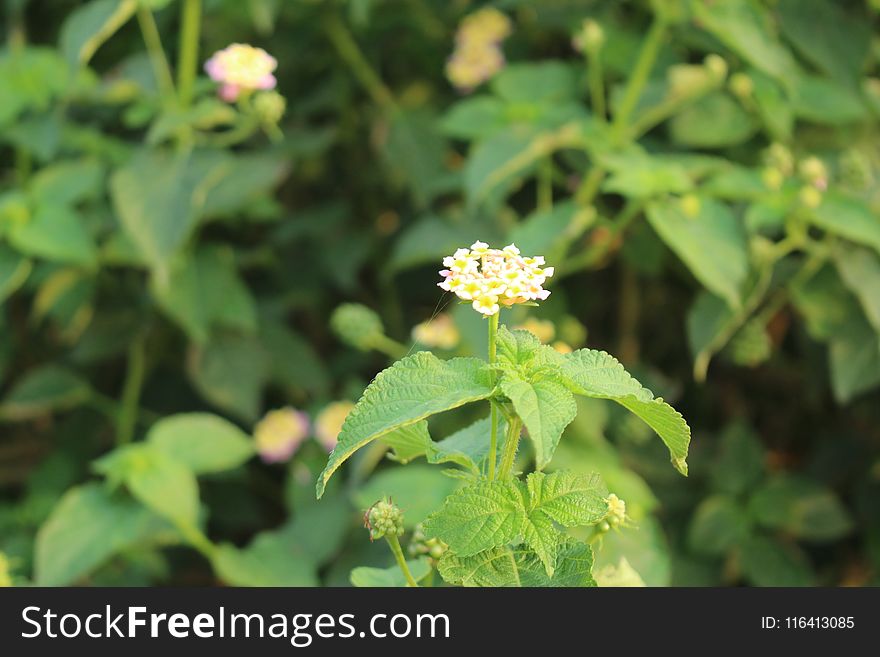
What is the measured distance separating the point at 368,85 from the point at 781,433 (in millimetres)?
963

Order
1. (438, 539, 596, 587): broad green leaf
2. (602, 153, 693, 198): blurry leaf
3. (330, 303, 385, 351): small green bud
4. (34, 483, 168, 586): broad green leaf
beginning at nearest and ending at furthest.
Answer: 1. (438, 539, 596, 587): broad green leaf
2. (34, 483, 168, 586): broad green leaf
3. (602, 153, 693, 198): blurry leaf
4. (330, 303, 385, 351): small green bud

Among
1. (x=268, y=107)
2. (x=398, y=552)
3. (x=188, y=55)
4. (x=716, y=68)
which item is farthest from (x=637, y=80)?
(x=398, y=552)

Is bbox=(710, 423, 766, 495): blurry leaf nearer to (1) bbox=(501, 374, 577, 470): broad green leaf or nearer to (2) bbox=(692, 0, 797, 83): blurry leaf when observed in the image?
(2) bbox=(692, 0, 797, 83): blurry leaf

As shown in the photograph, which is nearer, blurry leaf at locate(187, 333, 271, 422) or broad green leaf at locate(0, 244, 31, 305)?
broad green leaf at locate(0, 244, 31, 305)

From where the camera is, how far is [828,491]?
5.91 feet

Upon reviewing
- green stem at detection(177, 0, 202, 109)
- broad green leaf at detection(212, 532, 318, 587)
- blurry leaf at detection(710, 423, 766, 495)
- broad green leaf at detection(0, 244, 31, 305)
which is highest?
green stem at detection(177, 0, 202, 109)

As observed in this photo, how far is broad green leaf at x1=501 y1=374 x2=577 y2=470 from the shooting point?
0.59m

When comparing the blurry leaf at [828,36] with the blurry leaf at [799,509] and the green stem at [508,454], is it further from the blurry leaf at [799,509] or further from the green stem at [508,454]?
the green stem at [508,454]

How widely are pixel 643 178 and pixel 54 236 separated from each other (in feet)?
2.46

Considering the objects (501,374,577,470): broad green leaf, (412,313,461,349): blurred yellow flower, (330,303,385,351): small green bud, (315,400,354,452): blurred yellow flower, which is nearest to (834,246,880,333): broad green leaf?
(412,313,461,349): blurred yellow flower

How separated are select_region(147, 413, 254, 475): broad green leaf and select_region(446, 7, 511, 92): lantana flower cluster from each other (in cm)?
67

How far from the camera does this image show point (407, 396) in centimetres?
64

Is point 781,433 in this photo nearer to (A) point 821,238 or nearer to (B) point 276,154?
(A) point 821,238

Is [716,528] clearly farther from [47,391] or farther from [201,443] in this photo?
[47,391]
